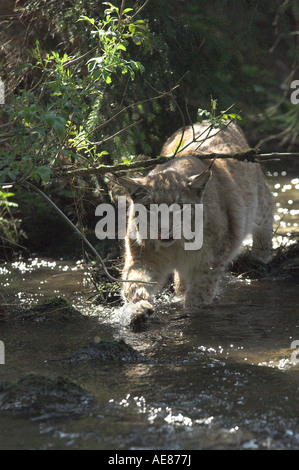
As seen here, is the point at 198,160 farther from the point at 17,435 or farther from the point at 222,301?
the point at 17,435

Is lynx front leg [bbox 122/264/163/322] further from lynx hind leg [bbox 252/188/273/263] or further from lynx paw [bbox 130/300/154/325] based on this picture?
lynx hind leg [bbox 252/188/273/263]

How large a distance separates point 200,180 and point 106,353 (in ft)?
5.17

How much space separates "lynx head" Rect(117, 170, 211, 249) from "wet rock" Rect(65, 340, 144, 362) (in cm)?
105

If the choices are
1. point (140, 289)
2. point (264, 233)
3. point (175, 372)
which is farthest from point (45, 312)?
point (264, 233)

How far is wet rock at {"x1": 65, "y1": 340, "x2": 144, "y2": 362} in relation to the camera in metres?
3.96

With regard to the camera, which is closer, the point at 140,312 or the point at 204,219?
the point at 140,312

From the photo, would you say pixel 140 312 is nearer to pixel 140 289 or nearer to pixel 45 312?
pixel 140 289

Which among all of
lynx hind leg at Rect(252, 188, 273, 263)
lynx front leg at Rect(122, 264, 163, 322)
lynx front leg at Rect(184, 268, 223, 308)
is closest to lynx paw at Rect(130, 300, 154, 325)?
lynx front leg at Rect(122, 264, 163, 322)

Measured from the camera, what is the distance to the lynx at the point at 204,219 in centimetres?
489

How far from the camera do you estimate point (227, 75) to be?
6.85 metres

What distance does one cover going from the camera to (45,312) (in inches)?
196

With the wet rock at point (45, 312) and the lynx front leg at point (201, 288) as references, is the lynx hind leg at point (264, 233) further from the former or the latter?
the wet rock at point (45, 312)
